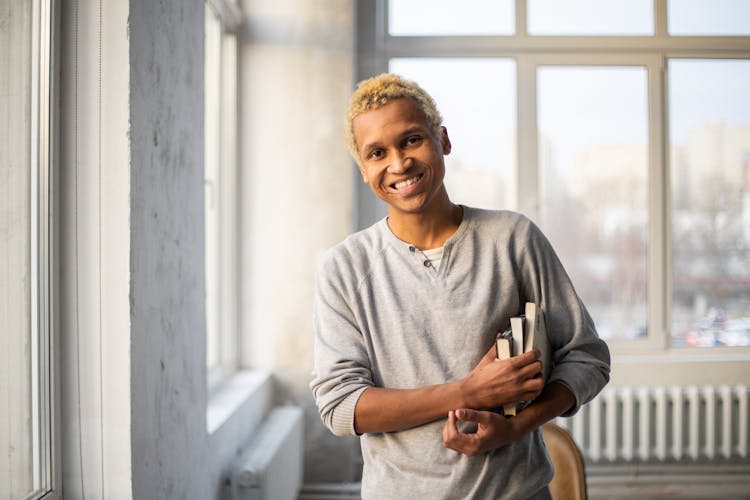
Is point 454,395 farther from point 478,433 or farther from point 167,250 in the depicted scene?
point 167,250

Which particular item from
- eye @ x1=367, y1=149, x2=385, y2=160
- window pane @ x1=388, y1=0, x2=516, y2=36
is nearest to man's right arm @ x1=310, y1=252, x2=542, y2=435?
eye @ x1=367, y1=149, x2=385, y2=160

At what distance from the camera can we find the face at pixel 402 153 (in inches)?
46.4

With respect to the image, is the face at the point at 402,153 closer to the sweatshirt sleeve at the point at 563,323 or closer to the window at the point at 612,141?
the sweatshirt sleeve at the point at 563,323

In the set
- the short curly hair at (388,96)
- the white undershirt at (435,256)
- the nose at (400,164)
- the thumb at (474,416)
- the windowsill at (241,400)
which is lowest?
the windowsill at (241,400)

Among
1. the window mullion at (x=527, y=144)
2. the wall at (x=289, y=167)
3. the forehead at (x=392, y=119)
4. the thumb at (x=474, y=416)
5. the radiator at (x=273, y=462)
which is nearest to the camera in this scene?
the thumb at (x=474, y=416)

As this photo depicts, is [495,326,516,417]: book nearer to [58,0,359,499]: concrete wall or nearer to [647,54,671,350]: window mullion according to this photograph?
[58,0,359,499]: concrete wall

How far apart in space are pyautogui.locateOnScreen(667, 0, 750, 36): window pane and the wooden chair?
10.3 feet

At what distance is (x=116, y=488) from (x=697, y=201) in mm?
3669

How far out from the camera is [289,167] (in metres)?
3.41

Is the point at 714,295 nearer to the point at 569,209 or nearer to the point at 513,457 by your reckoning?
the point at 569,209

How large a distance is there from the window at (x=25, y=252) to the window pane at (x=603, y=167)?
306 centimetres

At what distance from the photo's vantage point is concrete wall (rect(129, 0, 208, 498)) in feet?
5.01

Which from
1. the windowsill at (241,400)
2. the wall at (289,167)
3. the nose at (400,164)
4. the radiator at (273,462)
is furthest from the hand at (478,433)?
the wall at (289,167)

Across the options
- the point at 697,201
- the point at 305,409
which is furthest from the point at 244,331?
the point at 697,201
